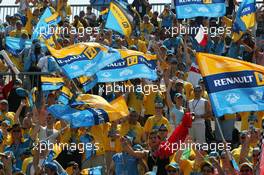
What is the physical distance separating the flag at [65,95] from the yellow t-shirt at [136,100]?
4.21ft

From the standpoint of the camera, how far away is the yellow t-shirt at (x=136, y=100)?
84.9 feet

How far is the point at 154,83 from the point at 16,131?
169 inches

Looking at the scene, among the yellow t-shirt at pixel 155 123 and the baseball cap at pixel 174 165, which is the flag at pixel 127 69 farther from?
the baseball cap at pixel 174 165

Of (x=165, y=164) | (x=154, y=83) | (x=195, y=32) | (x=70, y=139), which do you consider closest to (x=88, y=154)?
(x=70, y=139)

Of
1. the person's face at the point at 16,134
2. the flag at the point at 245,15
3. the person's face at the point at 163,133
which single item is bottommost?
the person's face at the point at 16,134

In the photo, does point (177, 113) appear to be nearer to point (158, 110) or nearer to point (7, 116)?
point (158, 110)

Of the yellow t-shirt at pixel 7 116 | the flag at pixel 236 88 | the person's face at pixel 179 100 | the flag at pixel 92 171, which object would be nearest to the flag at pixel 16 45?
the yellow t-shirt at pixel 7 116

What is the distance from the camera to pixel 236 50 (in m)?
28.5

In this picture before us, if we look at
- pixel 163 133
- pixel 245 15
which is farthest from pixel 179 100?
pixel 245 15

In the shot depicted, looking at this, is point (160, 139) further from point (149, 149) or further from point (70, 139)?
point (70, 139)

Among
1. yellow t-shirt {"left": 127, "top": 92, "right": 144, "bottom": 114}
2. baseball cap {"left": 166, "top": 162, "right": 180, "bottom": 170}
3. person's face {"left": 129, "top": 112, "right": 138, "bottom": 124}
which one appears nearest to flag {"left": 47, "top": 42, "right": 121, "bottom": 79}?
person's face {"left": 129, "top": 112, "right": 138, "bottom": 124}

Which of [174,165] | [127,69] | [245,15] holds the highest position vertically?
[245,15]

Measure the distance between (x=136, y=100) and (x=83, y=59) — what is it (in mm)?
2164

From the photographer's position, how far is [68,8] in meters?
33.3
